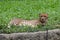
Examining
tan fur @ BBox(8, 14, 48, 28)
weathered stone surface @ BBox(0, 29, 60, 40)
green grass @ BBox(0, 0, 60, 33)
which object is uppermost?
weathered stone surface @ BBox(0, 29, 60, 40)

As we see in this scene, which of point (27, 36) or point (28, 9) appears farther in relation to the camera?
point (28, 9)

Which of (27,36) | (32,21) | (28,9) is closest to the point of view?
(27,36)

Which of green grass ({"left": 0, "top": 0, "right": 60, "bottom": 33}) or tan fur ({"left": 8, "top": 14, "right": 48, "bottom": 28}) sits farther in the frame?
green grass ({"left": 0, "top": 0, "right": 60, "bottom": 33})

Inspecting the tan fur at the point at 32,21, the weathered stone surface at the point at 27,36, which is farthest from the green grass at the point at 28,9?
the weathered stone surface at the point at 27,36

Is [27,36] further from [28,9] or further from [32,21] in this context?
[28,9]

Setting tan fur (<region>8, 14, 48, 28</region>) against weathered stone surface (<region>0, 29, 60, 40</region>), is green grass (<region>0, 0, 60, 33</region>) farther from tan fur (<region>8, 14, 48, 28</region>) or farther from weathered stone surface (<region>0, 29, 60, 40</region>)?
weathered stone surface (<region>0, 29, 60, 40</region>)

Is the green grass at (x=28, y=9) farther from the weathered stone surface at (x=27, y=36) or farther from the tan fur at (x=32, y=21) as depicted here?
the weathered stone surface at (x=27, y=36)

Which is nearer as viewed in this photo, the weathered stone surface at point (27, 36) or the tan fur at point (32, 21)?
the weathered stone surface at point (27, 36)

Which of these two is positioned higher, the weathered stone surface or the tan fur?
the weathered stone surface

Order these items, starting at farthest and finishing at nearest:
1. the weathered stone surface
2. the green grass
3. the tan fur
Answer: the green grass < the tan fur < the weathered stone surface

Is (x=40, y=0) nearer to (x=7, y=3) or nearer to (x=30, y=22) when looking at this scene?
(x=7, y=3)

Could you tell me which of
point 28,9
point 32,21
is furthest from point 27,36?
point 28,9

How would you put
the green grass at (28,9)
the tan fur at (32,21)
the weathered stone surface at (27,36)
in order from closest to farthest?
the weathered stone surface at (27,36), the tan fur at (32,21), the green grass at (28,9)

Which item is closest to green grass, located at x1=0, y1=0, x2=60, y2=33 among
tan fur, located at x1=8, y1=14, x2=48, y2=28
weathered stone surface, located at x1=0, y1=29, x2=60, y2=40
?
tan fur, located at x1=8, y1=14, x2=48, y2=28
